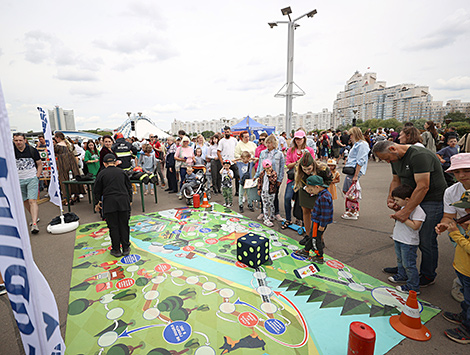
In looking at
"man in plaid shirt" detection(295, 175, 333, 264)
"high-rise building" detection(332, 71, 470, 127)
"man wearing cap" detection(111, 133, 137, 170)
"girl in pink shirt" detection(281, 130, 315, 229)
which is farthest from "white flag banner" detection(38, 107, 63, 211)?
"high-rise building" detection(332, 71, 470, 127)

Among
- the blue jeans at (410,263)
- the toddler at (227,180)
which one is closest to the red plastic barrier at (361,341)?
the blue jeans at (410,263)

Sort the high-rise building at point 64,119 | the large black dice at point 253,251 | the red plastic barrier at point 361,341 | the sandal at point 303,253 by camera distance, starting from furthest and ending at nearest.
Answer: the high-rise building at point 64,119 → the sandal at point 303,253 → the large black dice at point 253,251 → the red plastic barrier at point 361,341

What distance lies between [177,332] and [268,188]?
3.27m

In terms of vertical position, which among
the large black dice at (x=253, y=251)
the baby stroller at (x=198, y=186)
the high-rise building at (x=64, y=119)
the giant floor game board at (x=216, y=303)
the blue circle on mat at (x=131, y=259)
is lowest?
the blue circle on mat at (x=131, y=259)

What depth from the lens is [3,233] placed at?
123 cm

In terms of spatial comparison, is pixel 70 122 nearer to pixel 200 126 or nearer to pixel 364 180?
pixel 364 180

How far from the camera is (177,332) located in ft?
7.94

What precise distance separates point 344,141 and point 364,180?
4838mm

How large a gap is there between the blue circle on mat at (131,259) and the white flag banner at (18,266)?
259cm

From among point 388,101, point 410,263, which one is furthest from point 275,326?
point 388,101

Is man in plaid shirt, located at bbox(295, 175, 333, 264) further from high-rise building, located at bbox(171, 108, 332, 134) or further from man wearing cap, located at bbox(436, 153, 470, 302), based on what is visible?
high-rise building, located at bbox(171, 108, 332, 134)

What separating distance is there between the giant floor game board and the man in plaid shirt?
0.32m

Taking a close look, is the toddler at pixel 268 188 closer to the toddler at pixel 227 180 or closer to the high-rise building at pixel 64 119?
the toddler at pixel 227 180

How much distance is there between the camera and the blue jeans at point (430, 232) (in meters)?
2.84
